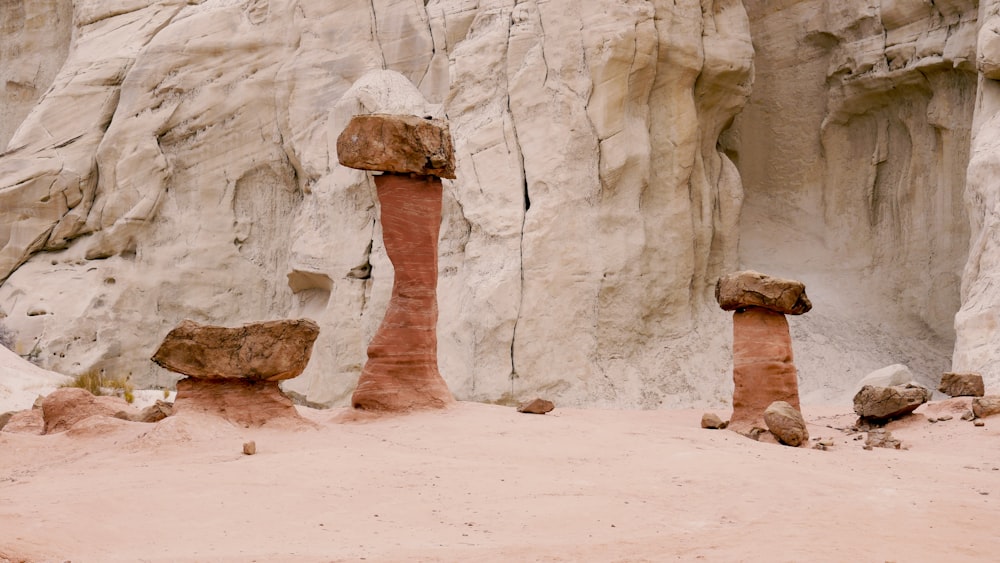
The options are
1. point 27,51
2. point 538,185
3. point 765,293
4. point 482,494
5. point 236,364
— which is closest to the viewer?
point 482,494

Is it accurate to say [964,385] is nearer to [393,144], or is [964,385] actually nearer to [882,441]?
[882,441]

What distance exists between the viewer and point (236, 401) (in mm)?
11117

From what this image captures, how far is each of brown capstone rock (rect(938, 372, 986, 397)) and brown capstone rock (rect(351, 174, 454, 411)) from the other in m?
6.42

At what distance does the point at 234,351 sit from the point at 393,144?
3.08m

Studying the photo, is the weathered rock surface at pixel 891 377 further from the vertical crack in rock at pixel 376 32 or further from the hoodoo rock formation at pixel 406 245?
the vertical crack in rock at pixel 376 32

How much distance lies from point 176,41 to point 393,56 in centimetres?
474

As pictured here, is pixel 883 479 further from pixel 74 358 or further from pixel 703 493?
pixel 74 358

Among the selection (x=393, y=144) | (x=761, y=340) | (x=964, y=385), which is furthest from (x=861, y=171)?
(x=393, y=144)

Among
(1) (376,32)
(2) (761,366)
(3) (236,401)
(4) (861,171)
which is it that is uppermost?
(1) (376,32)

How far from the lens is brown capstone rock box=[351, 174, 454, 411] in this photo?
12.3 meters

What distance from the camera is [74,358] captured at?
20.8 meters

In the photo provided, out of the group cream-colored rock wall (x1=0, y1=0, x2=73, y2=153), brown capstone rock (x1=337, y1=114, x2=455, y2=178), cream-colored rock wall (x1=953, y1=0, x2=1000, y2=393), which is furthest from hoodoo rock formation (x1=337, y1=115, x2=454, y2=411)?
cream-colored rock wall (x1=0, y1=0, x2=73, y2=153)

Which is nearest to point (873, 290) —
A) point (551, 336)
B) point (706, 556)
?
point (551, 336)

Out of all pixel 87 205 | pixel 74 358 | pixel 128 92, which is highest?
pixel 128 92
